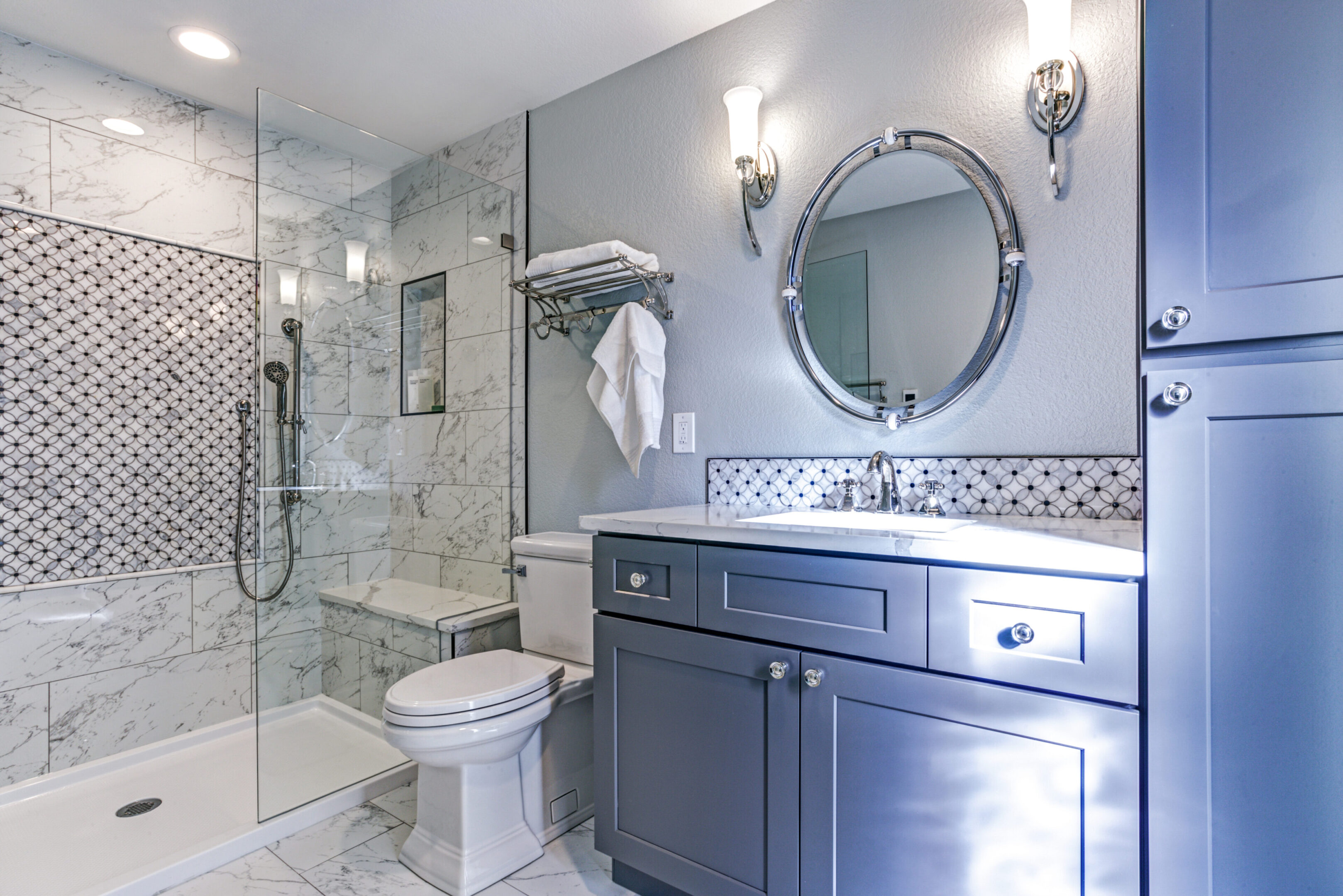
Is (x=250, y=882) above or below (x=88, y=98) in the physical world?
below

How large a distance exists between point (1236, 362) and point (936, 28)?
1185 mm

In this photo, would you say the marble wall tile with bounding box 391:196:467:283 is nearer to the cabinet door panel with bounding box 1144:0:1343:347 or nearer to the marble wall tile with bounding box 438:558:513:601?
the marble wall tile with bounding box 438:558:513:601

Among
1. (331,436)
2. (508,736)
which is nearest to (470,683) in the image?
(508,736)

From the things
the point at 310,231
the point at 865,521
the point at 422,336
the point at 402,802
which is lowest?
the point at 402,802

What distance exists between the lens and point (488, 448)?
2533mm

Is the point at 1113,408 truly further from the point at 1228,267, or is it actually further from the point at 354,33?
the point at 354,33

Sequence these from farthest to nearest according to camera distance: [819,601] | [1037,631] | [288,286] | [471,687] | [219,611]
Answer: [219,611] < [288,286] < [471,687] < [819,601] < [1037,631]

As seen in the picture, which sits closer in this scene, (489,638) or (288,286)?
(288,286)

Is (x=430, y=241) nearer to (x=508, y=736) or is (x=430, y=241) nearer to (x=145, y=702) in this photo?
(x=508, y=736)

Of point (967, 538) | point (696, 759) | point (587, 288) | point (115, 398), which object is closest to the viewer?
point (967, 538)

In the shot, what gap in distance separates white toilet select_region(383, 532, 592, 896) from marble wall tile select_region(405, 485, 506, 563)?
0.40 meters

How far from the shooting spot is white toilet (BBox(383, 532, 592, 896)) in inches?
65.4

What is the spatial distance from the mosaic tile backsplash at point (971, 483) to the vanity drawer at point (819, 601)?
50 cm

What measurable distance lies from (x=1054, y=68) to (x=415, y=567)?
7.58 feet
